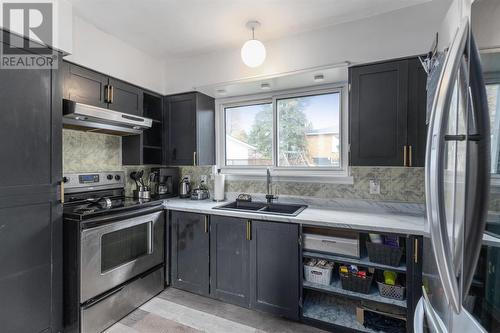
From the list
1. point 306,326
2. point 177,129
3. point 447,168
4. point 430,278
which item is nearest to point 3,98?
point 177,129

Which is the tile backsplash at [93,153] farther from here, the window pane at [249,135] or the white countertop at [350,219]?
the window pane at [249,135]

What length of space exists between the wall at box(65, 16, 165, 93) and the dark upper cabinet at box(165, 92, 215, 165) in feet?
1.14

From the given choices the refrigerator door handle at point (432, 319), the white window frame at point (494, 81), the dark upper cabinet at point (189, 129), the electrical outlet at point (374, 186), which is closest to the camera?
the white window frame at point (494, 81)

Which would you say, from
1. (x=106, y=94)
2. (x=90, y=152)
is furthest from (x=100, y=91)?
(x=90, y=152)

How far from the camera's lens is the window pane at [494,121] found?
0.60 meters

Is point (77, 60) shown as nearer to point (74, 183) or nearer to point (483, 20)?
point (74, 183)

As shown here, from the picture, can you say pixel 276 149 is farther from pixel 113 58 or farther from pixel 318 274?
pixel 113 58

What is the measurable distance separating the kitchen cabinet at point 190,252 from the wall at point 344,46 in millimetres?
1582

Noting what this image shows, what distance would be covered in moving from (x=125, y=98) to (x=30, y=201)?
1.30m

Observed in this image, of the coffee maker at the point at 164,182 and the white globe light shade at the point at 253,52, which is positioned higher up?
the white globe light shade at the point at 253,52

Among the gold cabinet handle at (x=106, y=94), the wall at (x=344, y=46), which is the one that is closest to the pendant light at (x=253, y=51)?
the wall at (x=344, y=46)

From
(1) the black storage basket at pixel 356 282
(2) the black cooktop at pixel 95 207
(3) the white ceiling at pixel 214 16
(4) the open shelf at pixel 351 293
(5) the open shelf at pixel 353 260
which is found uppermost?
(3) the white ceiling at pixel 214 16

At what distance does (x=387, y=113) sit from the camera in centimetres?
189

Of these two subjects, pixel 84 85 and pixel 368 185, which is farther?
pixel 368 185
